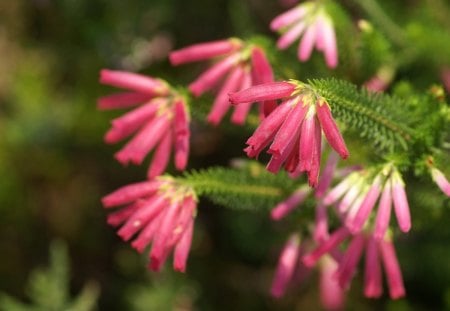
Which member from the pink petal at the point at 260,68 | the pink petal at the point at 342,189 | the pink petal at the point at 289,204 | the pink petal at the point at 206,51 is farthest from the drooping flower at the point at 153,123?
the pink petal at the point at 342,189

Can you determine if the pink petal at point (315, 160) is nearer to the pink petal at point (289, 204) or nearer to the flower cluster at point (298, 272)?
the pink petal at point (289, 204)

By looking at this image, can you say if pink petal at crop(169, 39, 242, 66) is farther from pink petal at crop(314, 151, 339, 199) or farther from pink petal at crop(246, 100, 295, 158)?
pink petal at crop(246, 100, 295, 158)

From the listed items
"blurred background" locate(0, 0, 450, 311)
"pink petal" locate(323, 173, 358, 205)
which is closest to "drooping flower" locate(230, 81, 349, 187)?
"pink petal" locate(323, 173, 358, 205)

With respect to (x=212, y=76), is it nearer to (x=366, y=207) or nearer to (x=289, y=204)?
(x=289, y=204)

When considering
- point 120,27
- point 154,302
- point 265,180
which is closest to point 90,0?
point 120,27

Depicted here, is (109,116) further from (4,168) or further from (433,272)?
(433,272)
